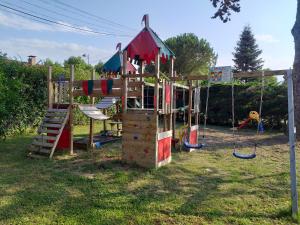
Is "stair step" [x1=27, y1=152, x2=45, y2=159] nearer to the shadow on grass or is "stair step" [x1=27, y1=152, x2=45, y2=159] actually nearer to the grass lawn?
the grass lawn

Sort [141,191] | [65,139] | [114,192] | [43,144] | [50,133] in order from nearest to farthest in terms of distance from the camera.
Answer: [114,192] < [141,191] < [43,144] < [50,133] < [65,139]

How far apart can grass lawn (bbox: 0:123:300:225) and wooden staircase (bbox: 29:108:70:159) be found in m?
0.35

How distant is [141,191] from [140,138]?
68.3 inches

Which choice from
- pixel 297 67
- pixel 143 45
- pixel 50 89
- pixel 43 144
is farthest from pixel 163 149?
pixel 297 67

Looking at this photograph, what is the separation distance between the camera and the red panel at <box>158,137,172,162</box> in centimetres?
647

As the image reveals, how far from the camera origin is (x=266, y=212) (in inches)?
162

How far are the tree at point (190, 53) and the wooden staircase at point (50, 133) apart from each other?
31.5m

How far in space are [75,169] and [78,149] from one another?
231cm

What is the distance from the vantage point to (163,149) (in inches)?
263

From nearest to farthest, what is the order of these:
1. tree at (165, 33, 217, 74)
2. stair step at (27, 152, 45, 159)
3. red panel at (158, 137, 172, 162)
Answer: red panel at (158, 137, 172, 162) → stair step at (27, 152, 45, 159) → tree at (165, 33, 217, 74)

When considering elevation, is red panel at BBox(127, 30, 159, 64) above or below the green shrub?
above

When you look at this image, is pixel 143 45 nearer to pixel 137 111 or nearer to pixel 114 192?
pixel 137 111

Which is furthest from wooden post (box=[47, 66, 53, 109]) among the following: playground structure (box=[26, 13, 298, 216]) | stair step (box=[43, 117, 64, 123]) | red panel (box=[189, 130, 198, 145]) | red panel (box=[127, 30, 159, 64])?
red panel (box=[189, 130, 198, 145])

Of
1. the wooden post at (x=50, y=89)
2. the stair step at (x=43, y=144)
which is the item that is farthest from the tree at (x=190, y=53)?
the stair step at (x=43, y=144)
